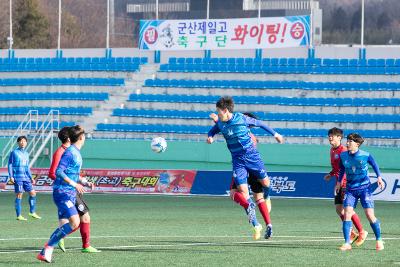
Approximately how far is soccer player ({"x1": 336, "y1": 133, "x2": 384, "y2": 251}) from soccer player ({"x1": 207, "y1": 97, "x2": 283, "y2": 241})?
1119mm

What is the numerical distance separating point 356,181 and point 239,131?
197 cm

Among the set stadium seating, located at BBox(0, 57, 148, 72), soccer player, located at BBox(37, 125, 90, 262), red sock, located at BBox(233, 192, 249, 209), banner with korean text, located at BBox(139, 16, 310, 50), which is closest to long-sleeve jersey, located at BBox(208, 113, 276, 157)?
red sock, located at BBox(233, 192, 249, 209)

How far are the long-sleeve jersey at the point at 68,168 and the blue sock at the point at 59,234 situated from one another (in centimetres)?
55

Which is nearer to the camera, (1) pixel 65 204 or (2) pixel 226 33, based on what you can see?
(1) pixel 65 204

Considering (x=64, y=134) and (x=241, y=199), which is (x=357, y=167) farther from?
(x=64, y=134)

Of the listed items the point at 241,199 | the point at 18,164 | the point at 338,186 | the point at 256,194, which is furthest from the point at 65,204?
the point at 18,164

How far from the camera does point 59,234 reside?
13727 millimetres

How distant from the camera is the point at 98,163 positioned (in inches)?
1545

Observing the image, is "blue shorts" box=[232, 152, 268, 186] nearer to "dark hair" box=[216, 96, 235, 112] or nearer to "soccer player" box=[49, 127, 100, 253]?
"dark hair" box=[216, 96, 235, 112]

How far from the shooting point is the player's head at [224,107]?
50.7ft

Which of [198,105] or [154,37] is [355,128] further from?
[154,37]

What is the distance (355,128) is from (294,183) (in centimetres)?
653

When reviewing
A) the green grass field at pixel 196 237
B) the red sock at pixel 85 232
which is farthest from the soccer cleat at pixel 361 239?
the red sock at pixel 85 232

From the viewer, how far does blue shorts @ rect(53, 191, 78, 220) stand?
45.8ft
